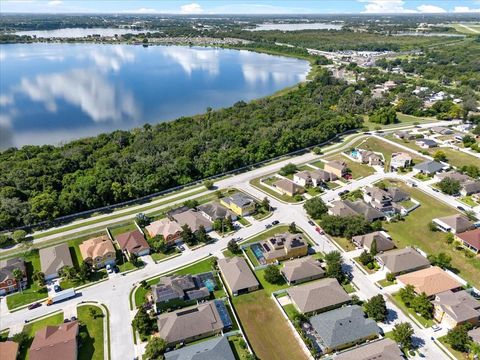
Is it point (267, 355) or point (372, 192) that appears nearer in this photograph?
point (267, 355)

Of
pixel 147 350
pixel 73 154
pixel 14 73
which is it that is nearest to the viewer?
pixel 147 350

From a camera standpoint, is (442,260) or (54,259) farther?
(54,259)

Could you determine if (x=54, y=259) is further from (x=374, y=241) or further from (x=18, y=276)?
(x=374, y=241)

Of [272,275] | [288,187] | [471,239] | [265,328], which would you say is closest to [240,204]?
[288,187]

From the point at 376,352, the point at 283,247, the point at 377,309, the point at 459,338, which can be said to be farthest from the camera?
the point at 283,247

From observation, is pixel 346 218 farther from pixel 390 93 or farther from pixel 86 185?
pixel 390 93

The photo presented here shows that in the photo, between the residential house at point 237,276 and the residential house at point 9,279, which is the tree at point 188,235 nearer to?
the residential house at point 237,276

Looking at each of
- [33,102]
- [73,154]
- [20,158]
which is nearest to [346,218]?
[73,154]
